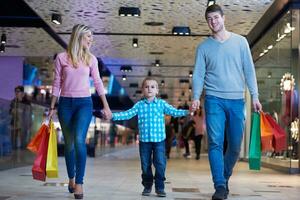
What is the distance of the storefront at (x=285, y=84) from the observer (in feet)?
38.9

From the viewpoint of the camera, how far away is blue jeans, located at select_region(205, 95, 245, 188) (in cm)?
550

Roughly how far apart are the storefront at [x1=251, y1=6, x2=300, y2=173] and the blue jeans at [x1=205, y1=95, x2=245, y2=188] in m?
5.61

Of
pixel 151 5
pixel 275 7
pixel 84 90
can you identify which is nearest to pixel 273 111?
pixel 275 7

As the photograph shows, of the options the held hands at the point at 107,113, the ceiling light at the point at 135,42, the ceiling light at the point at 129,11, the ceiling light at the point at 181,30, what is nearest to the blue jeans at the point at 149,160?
the held hands at the point at 107,113

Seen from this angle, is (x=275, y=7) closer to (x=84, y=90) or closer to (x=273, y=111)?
(x=273, y=111)

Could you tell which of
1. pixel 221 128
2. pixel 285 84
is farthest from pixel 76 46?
pixel 285 84

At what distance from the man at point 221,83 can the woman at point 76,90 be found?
938mm

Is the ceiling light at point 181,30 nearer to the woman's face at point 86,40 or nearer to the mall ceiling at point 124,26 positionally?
the mall ceiling at point 124,26

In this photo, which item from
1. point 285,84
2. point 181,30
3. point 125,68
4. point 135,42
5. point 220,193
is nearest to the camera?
point 220,193

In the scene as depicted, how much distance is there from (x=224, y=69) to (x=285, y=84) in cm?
725

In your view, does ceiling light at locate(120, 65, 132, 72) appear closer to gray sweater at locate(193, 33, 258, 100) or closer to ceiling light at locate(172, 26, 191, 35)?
ceiling light at locate(172, 26, 191, 35)

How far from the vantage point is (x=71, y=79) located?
5.70 m

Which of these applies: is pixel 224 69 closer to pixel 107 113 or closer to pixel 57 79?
pixel 107 113

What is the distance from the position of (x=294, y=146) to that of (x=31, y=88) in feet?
55.5
